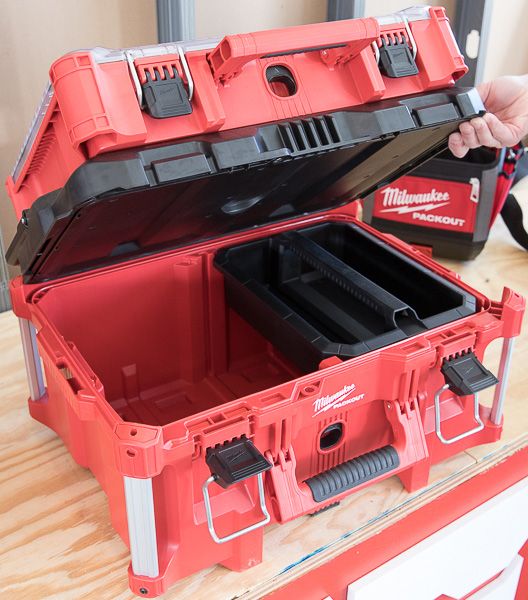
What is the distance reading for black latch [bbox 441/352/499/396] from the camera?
0.71 metres

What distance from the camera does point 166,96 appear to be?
2.10 feet

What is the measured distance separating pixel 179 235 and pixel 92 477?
0.31 m

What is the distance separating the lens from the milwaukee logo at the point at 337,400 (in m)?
0.66

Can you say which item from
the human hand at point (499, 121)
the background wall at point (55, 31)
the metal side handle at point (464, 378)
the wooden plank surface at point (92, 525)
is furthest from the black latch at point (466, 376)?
the background wall at point (55, 31)

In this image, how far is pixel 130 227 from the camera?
78 centimetres

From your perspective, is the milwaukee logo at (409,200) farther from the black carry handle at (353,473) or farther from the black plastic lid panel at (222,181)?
the black carry handle at (353,473)

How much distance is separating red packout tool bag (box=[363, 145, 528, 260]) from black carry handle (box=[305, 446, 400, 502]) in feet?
1.83

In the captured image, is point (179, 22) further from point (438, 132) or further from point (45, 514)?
point (45, 514)

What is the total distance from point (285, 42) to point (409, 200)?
0.63 metres

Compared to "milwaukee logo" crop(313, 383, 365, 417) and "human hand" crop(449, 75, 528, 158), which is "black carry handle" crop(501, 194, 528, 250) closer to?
"human hand" crop(449, 75, 528, 158)

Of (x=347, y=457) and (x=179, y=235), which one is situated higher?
(x=179, y=235)

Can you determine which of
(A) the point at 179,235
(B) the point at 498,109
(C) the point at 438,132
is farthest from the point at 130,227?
(B) the point at 498,109

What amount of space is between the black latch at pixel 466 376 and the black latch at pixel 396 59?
1.03 feet

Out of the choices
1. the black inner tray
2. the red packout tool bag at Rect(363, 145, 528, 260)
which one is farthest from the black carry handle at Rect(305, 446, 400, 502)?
the red packout tool bag at Rect(363, 145, 528, 260)
